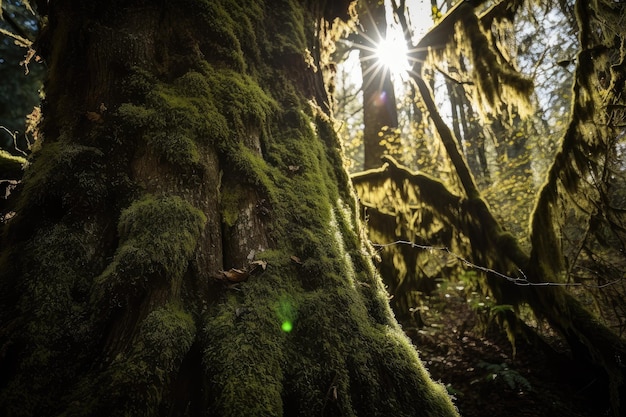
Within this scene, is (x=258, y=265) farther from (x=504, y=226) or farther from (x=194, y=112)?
(x=504, y=226)

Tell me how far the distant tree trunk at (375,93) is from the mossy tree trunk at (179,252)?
5523 mm

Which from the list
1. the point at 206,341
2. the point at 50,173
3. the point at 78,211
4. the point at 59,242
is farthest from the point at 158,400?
the point at 50,173

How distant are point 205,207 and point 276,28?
1.96 m

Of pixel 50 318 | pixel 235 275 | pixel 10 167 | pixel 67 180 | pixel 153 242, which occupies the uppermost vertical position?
pixel 10 167

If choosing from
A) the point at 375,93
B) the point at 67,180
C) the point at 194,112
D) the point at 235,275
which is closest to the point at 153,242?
the point at 235,275

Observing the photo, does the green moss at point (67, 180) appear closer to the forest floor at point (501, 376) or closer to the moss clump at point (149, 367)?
the moss clump at point (149, 367)

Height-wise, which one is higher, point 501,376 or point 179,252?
point 179,252

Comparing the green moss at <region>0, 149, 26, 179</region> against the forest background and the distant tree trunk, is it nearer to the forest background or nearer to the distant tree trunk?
the forest background

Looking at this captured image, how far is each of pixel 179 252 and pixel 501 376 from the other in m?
5.33

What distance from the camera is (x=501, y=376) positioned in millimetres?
5109

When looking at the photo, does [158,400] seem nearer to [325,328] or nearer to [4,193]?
[325,328]

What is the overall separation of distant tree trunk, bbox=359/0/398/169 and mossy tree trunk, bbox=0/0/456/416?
5523 mm

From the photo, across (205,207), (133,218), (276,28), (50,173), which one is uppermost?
(276,28)

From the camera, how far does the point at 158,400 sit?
4.60ft
